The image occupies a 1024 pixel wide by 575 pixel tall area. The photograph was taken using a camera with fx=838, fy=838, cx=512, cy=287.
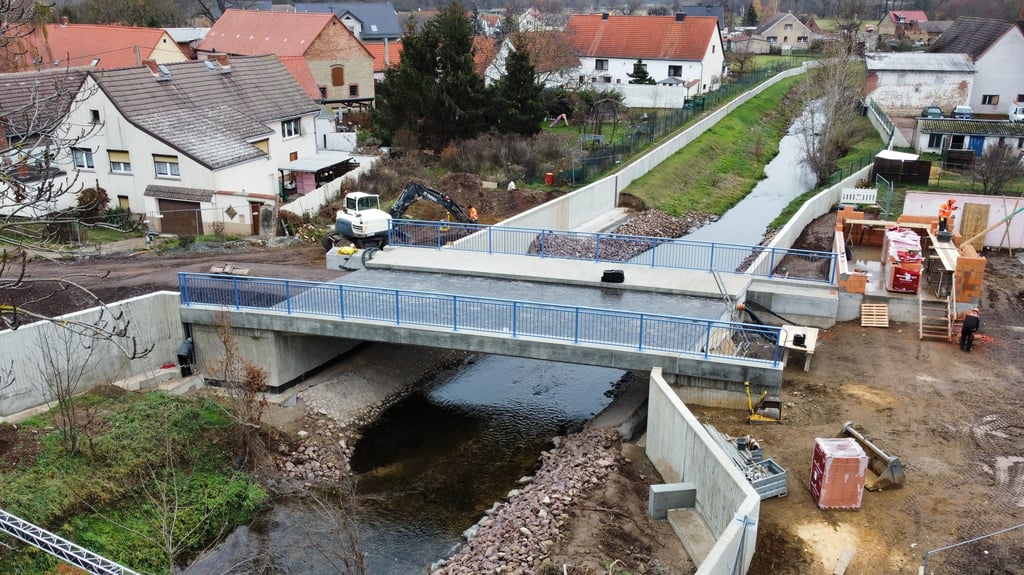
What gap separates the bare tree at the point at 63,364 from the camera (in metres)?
19.3

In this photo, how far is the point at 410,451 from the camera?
2188 cm

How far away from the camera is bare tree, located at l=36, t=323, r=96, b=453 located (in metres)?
19.3

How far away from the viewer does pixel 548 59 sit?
62438 millimetres

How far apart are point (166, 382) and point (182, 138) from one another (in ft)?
53.4

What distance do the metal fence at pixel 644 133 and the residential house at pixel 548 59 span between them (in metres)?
8.35

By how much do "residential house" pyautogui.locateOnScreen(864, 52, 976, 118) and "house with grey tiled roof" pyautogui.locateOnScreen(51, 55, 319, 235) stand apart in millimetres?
44660

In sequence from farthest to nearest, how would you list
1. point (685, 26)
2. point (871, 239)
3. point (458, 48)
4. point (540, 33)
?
point (685, 26), point (540, 33), point (458, 48), point (871, 239)

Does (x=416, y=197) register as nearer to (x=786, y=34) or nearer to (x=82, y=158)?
(x=82, y=158)

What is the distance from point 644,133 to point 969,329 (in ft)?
110

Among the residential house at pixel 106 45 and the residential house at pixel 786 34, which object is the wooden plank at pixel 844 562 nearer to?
the residential house at pixel 106 45

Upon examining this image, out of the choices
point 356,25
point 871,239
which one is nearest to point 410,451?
point 871,239

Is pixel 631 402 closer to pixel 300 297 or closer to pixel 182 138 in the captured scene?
pixel 300 297

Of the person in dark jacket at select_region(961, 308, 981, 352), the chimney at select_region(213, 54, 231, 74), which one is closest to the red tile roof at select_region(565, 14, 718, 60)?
the chimney at select_region(213, 54, 231, 74)

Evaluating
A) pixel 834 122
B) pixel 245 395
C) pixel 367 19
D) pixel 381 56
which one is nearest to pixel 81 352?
pixel 245 395
